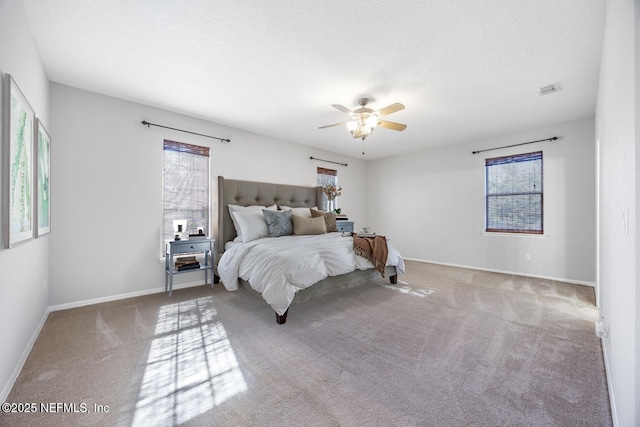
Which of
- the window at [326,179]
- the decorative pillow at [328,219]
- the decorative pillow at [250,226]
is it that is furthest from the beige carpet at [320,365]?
the window at [326,179]

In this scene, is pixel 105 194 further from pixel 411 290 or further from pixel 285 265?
pixel 411 290

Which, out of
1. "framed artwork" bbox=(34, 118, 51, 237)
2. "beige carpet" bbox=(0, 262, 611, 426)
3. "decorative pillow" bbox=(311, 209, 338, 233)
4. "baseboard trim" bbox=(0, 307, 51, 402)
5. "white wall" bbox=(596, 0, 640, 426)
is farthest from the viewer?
"decorative pillow" bbox=(311, 209, 338, 233)

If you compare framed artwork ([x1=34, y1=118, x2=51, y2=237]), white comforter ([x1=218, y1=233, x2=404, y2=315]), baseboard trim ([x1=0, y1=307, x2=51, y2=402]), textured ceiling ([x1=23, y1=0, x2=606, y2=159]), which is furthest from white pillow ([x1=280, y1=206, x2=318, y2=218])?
baseboard trim ([x1=0, y1=307, x2=51, y2=402])

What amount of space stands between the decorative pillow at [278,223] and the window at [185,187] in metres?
0.99

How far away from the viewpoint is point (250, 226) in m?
3.66

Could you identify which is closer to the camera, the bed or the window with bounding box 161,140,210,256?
the bed

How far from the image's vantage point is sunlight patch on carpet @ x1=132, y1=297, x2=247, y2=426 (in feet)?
4.64

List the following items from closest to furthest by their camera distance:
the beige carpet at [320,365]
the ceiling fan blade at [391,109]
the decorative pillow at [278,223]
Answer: the beige carpet at [320,365], the ceiling fan blade at [391,109], the decorative pillow at [278,223]

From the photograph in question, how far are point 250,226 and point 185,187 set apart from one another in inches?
45.8

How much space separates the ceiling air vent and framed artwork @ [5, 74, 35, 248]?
15.3ft

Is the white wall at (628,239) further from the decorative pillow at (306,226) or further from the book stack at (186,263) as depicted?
the book stack at (186,263)

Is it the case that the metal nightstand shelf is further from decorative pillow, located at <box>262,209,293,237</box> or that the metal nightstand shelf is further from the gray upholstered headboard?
decorative pillow, located at <box>262,209,293,237</box>

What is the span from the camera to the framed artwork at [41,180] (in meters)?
2.11

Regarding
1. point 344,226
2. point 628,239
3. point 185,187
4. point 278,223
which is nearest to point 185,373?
point 278,223
